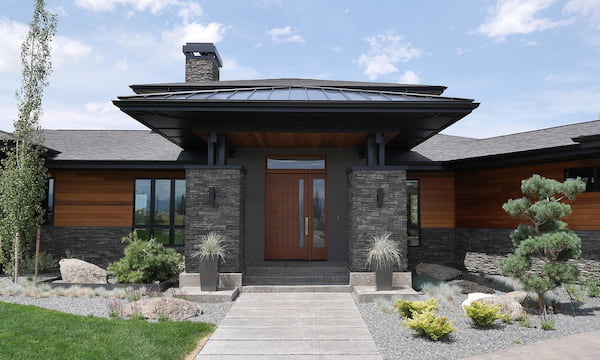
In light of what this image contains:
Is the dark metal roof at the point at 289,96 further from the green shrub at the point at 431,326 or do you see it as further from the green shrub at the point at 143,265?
the green shrub at the point at 431,326

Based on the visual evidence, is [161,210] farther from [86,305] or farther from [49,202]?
[86,305]

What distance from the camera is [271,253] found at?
34.9 ft

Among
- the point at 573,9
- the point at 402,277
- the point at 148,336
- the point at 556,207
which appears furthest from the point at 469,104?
the point at 573,9

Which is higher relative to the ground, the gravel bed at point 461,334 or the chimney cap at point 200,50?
the chimney cap at point 200,50

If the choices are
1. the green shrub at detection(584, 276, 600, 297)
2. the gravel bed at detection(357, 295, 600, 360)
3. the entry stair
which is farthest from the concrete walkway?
the green shrub at detection(584, 276, 600, 297)

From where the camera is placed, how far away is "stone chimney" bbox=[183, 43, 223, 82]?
15531 millimetres

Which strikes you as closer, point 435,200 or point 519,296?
point 519,296

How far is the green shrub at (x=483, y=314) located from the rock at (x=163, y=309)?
169 inches

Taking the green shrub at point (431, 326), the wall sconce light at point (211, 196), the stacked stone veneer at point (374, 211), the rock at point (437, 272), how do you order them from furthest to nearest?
the rock at point (437, 272) → the stacked stone veneer at point (374, 211) → the wall sconce light at point (211, 196) → the green shrub at point (431, 326)

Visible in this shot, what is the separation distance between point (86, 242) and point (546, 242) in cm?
1109

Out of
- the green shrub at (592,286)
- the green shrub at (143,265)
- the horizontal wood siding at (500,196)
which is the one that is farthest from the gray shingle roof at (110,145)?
the green shrub at (592,286)

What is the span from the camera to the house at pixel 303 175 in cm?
857

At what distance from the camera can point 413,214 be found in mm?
12031

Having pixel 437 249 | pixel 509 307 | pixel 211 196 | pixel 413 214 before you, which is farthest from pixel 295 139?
pixel 509 307
